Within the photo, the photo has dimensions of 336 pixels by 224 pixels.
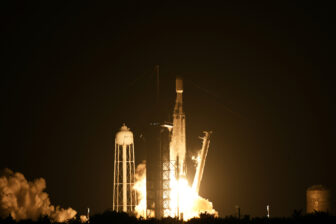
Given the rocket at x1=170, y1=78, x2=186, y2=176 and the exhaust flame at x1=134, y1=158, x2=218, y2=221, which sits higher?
the rocket at x1=170, y1=78, x2=186, y2=176

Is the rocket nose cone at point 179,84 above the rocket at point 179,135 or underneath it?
above

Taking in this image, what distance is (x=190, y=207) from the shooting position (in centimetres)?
7588

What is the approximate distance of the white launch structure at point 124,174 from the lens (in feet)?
235

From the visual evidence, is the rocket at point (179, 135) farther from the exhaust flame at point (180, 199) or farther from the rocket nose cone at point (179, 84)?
the exhaust flame at point (180, 199)

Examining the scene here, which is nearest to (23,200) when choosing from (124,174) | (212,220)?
(124,174)

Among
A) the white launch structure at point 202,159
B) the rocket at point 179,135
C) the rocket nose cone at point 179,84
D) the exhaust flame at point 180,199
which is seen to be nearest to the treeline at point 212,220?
the exhaust flame at point 180,199

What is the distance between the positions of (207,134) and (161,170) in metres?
8.09

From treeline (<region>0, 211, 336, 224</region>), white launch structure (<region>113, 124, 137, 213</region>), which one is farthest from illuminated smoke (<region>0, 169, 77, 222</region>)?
treeline (<region>0, 211, 336, 224</region>)

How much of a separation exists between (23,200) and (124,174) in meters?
11.4

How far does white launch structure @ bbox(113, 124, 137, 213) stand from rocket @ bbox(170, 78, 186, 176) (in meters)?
3.86

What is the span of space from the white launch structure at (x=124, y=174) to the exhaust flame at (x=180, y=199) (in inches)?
66.8

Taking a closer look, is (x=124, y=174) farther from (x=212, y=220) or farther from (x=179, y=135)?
(x=212, y=220)

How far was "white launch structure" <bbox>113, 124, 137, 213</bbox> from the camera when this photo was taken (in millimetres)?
71625

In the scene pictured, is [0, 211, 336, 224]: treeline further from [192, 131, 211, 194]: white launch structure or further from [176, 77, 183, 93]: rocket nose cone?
[192, 131, 211, 194]: white launch structure
